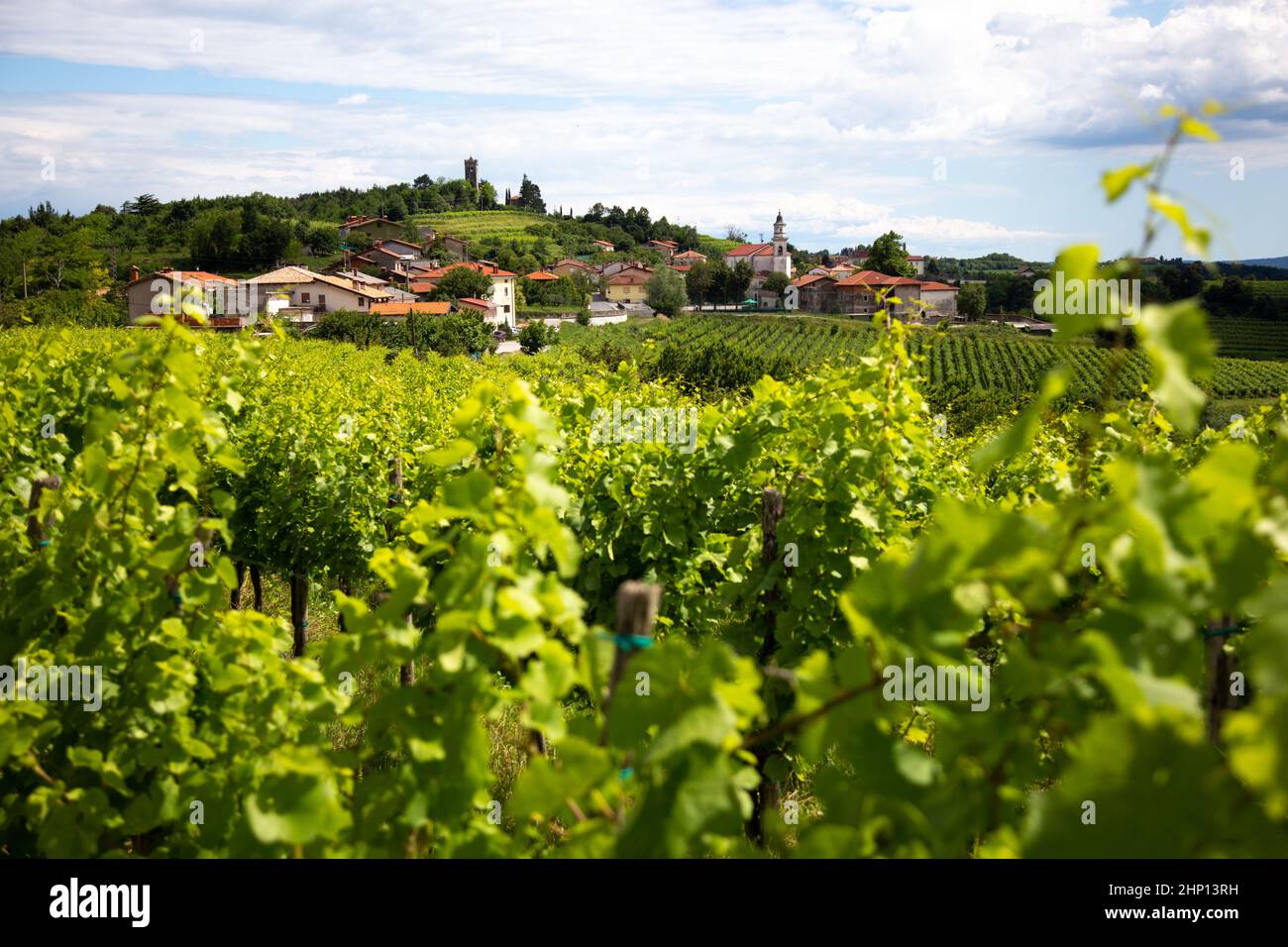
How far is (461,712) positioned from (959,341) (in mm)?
67993

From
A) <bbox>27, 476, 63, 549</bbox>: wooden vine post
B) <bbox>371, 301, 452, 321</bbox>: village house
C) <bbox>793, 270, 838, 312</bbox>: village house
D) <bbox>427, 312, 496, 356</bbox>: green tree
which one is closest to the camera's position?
<bbox>27, 476, 63, 549</bbox>: wooden vine post

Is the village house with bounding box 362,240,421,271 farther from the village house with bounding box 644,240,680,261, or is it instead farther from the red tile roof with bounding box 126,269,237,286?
the village house with bounding box 644,240,680,261

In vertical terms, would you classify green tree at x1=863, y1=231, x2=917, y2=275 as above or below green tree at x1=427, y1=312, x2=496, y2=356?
above

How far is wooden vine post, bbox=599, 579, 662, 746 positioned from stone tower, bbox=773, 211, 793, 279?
108165 millimetres

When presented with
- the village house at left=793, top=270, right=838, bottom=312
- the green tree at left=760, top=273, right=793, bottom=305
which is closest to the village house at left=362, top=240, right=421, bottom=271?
the green tree at left=760, top=273, right=793, bottom=305

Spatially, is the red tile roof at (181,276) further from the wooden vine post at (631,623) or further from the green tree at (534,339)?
the wooden vine post at (631,623)

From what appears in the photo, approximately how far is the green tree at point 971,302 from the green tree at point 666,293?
87.7 ft

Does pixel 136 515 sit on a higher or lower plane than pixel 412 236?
lower

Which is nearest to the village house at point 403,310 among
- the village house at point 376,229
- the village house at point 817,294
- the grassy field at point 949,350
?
the grassy field at point 949,350

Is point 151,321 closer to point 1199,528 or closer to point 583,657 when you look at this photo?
point 583,657

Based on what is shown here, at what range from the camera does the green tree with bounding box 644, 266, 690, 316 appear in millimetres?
80750

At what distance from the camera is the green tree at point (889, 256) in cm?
7900

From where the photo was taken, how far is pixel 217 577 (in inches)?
95.2
